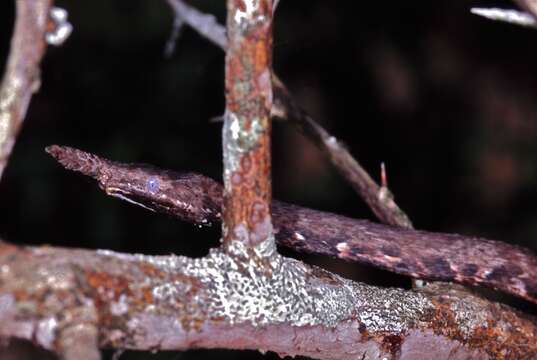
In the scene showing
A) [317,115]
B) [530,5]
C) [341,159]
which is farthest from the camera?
[317,115]

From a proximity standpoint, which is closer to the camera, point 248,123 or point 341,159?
point 248,123

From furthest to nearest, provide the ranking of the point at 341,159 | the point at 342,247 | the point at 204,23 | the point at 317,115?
1. the point at 317,115
2. the point at 204,23
3. the point at 341,159
4. the point at 342,247

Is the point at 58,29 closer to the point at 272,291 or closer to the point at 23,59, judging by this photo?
the point at 23,59

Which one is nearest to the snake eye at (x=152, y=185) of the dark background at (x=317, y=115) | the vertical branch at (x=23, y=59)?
the vertical branch at (x=23, y=59)

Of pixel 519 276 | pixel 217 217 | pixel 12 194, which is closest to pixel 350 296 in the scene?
pixel 217 217

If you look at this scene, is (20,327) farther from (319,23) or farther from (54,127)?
(319,23)

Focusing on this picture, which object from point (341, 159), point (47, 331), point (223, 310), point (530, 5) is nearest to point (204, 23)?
point (341, 159)

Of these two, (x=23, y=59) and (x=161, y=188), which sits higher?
(x=23, y=59)
